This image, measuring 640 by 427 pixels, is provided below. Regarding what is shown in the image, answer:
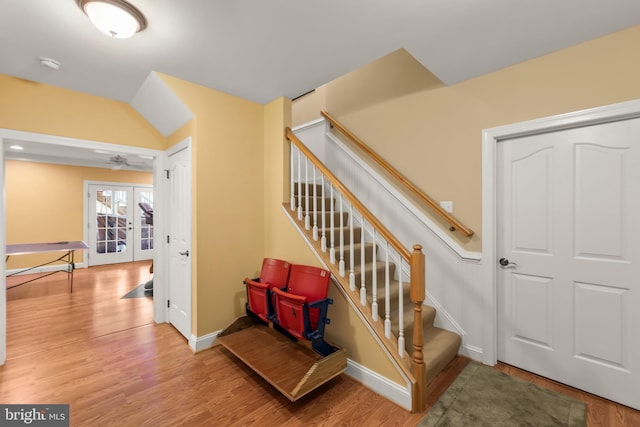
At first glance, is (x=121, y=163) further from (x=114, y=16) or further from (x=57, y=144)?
(x=114, y=16)

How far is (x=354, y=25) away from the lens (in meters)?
1.74

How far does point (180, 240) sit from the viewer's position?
Result: 9.43ft

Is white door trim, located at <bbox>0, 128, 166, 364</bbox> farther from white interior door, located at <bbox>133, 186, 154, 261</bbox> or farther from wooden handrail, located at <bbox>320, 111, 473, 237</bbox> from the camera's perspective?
white interior door, located at <bbox>133, 186, 154, 261</bbox>

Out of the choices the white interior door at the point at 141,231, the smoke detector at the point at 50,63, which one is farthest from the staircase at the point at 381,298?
the white interior door at the point at 141,231

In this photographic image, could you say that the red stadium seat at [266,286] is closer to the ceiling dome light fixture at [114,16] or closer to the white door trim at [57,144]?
the white door trim at [57,144]

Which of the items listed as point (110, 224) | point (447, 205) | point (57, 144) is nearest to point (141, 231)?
point (110, 224)

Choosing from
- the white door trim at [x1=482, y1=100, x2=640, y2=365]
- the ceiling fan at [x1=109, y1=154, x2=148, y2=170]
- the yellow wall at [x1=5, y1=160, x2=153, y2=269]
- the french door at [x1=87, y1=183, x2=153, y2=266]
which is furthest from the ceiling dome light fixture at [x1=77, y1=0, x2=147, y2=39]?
the yellow wall at [x1=5, y1=160, x2=153, y2=269]

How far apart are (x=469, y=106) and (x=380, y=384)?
2428mm

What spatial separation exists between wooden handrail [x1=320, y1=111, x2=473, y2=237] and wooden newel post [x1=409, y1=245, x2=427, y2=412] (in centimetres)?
85

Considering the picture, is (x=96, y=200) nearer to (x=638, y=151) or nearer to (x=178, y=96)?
(x=178, y=96)

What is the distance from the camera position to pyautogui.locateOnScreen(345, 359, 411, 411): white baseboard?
1810 mm

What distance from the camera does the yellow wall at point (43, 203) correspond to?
17.3 ft

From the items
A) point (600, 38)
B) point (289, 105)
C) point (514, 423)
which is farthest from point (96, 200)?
point (600, 38)

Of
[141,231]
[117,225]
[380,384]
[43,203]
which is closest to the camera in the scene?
[380,384]
